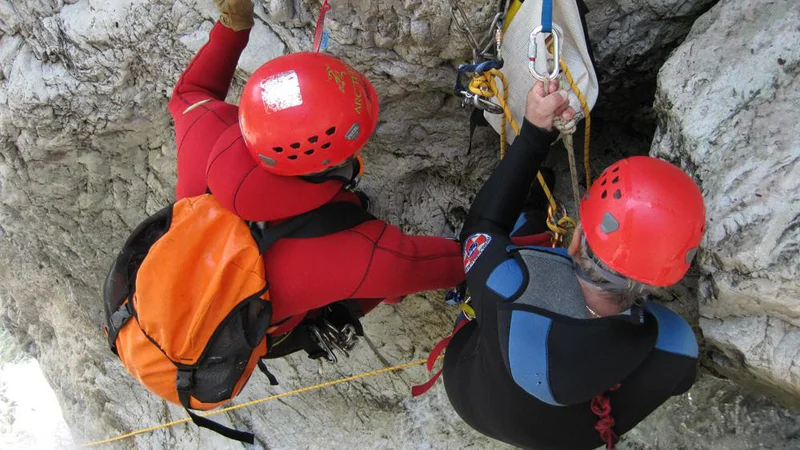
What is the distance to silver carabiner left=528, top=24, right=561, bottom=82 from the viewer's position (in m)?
1.83

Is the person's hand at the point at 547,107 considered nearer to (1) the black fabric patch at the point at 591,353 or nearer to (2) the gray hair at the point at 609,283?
(2) the gray hair at the point at 609,283

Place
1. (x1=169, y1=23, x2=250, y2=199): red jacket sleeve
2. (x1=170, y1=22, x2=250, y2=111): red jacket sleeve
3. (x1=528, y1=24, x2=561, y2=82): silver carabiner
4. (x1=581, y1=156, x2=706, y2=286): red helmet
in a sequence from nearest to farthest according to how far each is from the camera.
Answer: (x1=581, y1=156, x2=706, y2=286): red helmet
(x1=528, y1=24, x2=561, y2=82): silver carabiner
(x1=169, y1=23, x2=250, y2=199): red jacket sleeve
(x1=170, y1=22, x2=250, y2=111): red jacket sleeve

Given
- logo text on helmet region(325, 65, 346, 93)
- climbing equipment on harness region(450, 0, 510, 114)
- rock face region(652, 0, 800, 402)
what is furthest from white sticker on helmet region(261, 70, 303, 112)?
rock face region(652, 0, 800, 402)

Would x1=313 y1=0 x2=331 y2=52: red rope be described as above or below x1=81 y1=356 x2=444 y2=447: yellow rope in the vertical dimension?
above

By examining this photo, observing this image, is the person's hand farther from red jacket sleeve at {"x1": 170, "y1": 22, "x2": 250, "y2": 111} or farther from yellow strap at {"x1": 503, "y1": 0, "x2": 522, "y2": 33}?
red jacket sleeve at {"x1": 170, "y1": 22, "x2": 250, "y2": 111}

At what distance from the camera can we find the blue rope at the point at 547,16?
1871 mm

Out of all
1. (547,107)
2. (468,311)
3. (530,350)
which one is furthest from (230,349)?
(547,107)

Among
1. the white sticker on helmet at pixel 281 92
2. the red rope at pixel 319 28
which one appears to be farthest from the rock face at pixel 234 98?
the white sticker on helmet at pixel 281 92

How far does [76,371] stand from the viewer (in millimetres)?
4875

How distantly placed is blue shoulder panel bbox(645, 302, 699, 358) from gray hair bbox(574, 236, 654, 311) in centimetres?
11

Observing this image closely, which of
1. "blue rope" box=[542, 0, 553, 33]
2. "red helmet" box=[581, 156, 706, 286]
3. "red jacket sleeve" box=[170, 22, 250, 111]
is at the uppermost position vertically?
"blue rope" box=[542, 0, 553, 33]

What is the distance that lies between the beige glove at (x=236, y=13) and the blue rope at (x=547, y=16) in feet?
3.69

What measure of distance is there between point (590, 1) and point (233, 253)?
1480 mm

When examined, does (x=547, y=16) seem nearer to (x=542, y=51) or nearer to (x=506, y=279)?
(x=542, y=51)
